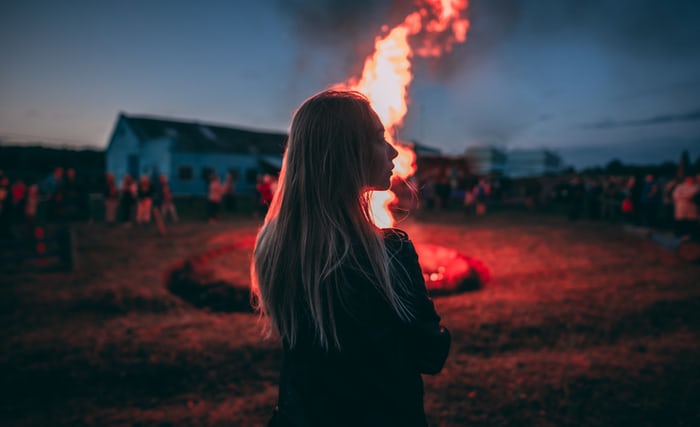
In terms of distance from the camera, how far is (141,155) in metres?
36.6

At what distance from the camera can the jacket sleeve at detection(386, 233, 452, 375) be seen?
1.50m

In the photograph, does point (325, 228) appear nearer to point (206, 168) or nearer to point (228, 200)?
point (228, 200)

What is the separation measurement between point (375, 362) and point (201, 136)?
4065 cm

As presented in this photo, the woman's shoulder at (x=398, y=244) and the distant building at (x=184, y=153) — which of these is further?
the distant building at (x=184, y=153)

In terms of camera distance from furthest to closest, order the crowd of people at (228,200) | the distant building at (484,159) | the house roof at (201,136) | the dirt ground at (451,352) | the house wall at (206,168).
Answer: the distant building at (484,159) < the house roof at (201,136) < the house wall at (206,168) < the crowd of people at (228,200) < the dirt ground at (451,352)

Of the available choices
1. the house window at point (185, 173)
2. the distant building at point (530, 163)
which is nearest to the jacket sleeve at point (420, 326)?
the house window at point (185, 173)

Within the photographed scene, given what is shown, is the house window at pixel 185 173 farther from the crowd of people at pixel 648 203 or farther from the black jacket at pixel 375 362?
the black jacket at pixel 375 362

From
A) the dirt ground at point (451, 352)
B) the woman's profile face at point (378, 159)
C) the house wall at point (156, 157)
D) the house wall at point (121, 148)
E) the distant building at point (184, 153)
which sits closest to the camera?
the woman's profile face at point (378, 159)

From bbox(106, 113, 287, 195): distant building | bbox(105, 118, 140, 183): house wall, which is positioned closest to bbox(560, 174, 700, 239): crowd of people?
bbox(106, 113, 287, 195): distant building

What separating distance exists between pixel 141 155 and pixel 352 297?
4024cm

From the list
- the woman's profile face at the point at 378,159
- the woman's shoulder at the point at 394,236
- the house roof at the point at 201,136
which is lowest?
the woman's shoulder at the point at 394,236

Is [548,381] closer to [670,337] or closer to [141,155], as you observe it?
[670,337]

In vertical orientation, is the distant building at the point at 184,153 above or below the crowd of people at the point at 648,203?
above

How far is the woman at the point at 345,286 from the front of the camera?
144 centimetres
